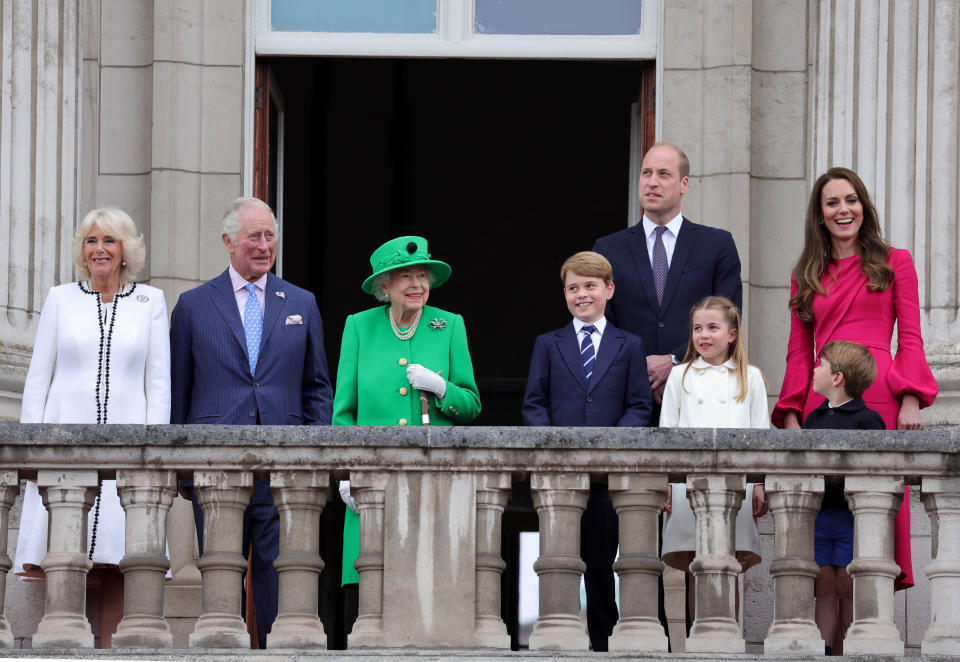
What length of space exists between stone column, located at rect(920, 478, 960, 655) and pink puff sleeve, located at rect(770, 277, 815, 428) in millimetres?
870

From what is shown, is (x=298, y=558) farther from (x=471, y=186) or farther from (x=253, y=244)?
(x=471, y=186)

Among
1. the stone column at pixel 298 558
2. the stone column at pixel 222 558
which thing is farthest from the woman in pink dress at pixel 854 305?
the stone column at pixel 222 558

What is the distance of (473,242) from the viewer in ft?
59.4

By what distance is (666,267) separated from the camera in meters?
8.35

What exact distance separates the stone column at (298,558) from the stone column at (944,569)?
2.12m

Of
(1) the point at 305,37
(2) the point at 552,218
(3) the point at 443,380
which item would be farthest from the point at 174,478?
(2) the point at 552,218

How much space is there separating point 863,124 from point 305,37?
2896 millimetres

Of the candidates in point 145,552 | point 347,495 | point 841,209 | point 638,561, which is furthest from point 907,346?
point 145,552

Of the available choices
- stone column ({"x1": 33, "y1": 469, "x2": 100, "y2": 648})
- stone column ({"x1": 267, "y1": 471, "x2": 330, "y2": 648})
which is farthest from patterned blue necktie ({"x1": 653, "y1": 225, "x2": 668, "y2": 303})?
stone column ({"x1": 33, "y1": 469, "x2": 100, "y2": 648})

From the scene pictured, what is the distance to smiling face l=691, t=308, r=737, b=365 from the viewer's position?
778cm

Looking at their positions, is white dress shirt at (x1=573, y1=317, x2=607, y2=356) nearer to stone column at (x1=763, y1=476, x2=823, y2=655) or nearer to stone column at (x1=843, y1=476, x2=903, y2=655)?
stone column at (x1=763, y1=476, x2=823, y2=655)

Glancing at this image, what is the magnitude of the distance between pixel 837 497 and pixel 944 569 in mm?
486

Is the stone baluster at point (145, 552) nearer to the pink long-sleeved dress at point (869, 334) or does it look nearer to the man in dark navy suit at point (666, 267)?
the man in dark navy suit at point (666, 267)

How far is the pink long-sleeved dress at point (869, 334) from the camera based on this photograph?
25.8ft
